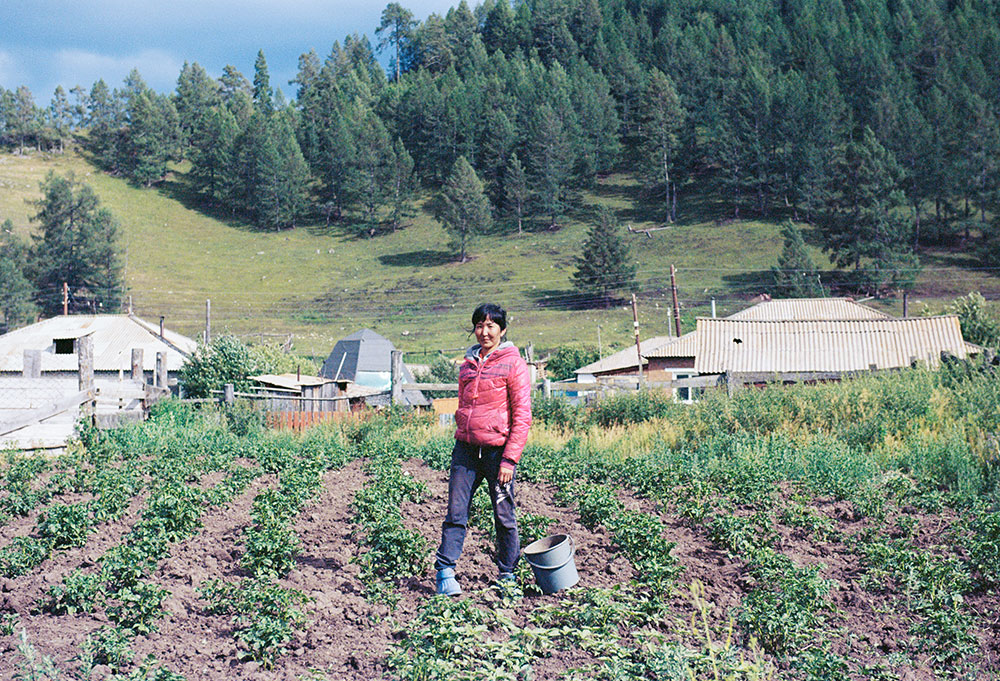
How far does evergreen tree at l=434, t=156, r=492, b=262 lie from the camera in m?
76.4

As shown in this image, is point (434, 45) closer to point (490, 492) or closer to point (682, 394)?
point (682, 394)

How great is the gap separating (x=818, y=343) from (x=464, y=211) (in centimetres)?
5326

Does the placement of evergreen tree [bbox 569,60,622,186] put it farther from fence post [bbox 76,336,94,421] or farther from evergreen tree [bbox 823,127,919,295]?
fence post [bbox 76,336,94,421]

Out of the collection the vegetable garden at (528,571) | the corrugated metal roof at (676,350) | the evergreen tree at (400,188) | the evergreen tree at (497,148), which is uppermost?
the evergreen tree at (497,148)

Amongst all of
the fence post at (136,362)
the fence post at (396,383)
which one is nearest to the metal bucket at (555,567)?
the fence post at (396,383)

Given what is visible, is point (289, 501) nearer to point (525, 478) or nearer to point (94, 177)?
point (525, 478)

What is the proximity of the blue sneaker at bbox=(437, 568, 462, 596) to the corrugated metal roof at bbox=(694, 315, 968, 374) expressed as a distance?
21.3 metres

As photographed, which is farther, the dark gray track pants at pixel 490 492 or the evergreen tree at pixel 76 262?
the evergreen tree at pixel 76 262

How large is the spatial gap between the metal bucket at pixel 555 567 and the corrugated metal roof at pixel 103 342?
108 ft

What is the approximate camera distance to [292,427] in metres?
18.1

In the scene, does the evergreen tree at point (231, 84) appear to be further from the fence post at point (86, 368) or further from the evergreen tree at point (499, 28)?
the fence post at point (86, 368)

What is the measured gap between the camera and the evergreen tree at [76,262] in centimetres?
6612

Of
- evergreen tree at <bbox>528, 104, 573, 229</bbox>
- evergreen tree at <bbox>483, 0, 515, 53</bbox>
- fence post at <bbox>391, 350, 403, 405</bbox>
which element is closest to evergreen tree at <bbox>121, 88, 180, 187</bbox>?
evergreen tree at <bbox>528, 104, 573, 229</bbox>

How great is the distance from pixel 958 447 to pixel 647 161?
79.9 m
